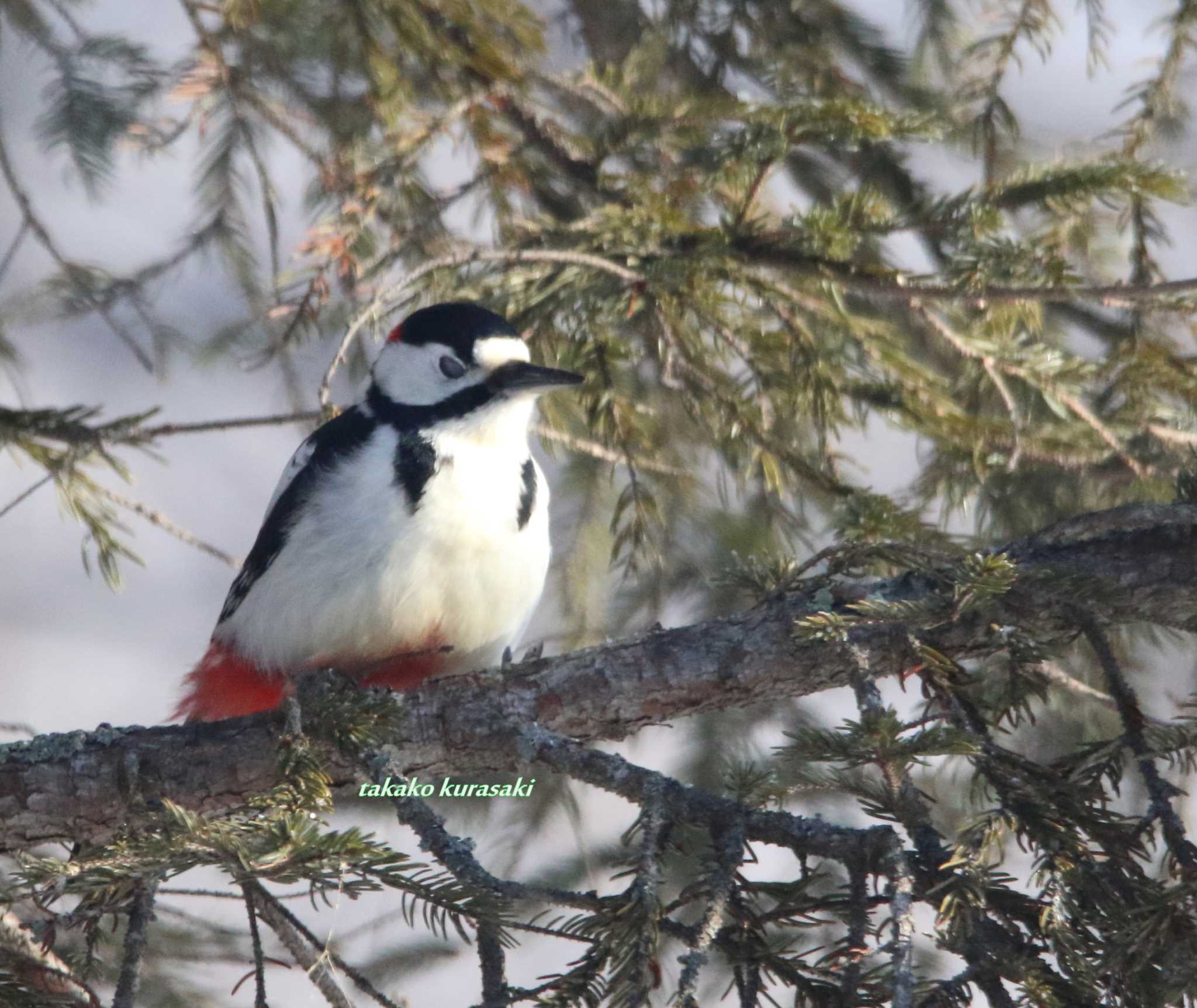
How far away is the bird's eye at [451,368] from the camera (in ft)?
8.76

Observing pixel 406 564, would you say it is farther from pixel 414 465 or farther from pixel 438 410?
pixel 438 410

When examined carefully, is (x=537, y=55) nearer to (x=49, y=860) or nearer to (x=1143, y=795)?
(x=49, y=860)

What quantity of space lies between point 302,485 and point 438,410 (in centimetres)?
33

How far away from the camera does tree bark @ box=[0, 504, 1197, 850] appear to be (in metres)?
1.92

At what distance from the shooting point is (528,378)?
2467 mm

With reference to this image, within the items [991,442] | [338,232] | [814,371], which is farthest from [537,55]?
[991,442]

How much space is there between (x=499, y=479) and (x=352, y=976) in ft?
3.62

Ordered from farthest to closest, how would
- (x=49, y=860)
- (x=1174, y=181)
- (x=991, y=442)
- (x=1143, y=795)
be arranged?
(x=1143, y=795), (x=991, y=442), (x=1174, y=181), (x=49, y=860)

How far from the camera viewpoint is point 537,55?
115 inches

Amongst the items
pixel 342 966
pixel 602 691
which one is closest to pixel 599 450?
pixel 602 691

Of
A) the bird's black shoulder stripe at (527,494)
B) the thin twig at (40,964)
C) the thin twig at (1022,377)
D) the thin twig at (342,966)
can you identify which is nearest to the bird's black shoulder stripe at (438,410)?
the bird's black shoulder stripe at (527,494)

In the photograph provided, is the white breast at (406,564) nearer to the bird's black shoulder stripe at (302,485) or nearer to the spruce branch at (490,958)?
the bird's black shoulder stripe at (302,485)

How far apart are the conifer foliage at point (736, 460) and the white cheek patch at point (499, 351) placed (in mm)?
87

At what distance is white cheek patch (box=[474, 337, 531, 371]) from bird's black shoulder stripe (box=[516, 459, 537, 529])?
8.3 inches
